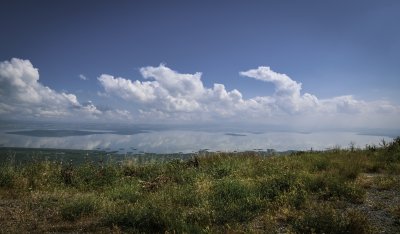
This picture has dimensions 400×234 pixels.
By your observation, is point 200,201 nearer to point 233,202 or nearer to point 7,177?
point 233,202

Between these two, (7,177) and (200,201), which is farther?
(7,177)

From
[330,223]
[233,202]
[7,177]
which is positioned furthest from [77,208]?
[330,223]

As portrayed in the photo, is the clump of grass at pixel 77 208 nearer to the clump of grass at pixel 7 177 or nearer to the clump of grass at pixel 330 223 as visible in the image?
the clump of grass at pixel 7 177

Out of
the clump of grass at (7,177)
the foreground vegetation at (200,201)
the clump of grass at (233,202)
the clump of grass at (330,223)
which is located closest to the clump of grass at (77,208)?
the foreground vegetation at (200,201)

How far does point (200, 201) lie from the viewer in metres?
10.7

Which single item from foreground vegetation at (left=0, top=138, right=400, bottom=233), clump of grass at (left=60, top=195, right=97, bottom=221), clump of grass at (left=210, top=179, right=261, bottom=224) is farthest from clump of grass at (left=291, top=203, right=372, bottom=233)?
clump of grass at (left=60, top=195, right=97, bottom=221)

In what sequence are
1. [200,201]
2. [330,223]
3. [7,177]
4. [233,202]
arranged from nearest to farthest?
[330,223] < [233,202] < [200,201] < [7,177]

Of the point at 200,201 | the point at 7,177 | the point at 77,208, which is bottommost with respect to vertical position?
the point at 77,208

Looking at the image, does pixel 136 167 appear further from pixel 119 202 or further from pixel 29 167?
pixel 119 202

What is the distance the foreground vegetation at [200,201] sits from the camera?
27.4 feet

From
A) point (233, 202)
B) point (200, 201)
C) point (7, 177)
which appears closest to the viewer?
point (233, 202)

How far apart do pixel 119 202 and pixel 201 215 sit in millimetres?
3430

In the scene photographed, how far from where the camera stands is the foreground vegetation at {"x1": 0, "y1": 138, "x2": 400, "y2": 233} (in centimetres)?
834

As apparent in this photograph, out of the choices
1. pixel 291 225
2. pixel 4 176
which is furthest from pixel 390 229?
pixel 4 176
